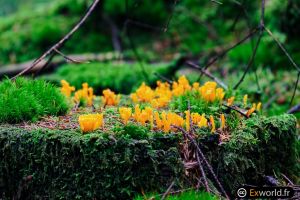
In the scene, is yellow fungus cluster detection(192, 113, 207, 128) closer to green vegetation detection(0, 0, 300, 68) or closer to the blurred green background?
the blurred green background

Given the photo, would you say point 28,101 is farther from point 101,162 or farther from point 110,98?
point 101,162

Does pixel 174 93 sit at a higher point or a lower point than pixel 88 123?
higher

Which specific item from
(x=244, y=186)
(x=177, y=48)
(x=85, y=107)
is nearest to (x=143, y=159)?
(x=244, y=186)

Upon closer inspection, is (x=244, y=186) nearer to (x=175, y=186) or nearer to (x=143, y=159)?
(x=175, y=186)

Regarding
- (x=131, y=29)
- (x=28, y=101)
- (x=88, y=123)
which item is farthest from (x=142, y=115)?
(x=131, y=29)

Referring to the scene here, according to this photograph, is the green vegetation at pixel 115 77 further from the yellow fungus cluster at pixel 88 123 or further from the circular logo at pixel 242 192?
the circular logo at pixel 242 192

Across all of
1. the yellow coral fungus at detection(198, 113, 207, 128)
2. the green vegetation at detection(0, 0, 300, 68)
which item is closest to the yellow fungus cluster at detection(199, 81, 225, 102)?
the yellow coral fungus at detection(198, 113, 207, 128)

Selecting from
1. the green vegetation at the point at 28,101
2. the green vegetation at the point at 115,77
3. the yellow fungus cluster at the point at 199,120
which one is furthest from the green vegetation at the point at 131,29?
the yellow fungus cluster at the point at 199,120
